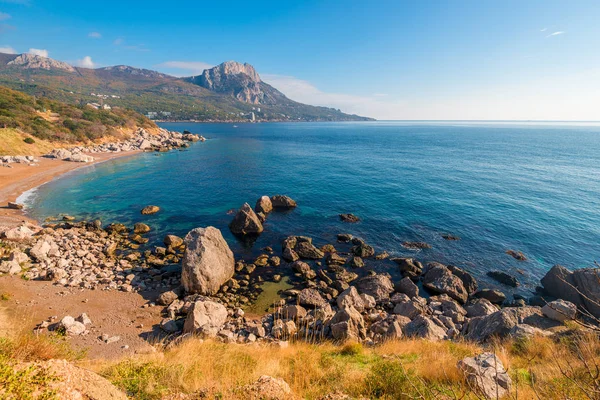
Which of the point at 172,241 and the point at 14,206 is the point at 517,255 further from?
the point at 14,206

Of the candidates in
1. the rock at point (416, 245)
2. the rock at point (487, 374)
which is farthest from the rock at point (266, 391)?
the rock at point (416, 245)

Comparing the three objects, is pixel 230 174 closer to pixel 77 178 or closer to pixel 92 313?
pixel 77 178

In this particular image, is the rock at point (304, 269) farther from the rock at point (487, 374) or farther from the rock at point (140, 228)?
the rock at point (140, 228)

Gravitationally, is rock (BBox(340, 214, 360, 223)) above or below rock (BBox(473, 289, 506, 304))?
above

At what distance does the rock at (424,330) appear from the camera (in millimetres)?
15187

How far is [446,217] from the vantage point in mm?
34562

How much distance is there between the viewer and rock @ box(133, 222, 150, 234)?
1152 inches

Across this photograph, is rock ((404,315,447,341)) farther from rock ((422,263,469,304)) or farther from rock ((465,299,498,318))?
rock ((422,263,469,304))

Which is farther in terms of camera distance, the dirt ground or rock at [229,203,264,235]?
rock at [229,203,264,235]

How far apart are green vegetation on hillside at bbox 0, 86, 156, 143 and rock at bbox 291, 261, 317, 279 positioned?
73.0 m

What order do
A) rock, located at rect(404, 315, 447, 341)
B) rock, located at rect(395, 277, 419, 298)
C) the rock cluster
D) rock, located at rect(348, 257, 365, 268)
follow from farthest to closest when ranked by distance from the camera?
the rock cluster
rock, located at rect(348, 257, 365, 268)
rock, located at rect(395, 277, 419, 298)
rock, located at rect(404, 315, 447, 341)

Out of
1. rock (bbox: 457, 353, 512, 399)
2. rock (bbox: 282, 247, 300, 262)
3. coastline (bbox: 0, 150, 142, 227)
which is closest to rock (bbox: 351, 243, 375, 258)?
rock (bbox: 282, 247, 300, 262)

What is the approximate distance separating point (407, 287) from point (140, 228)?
28.5 metres

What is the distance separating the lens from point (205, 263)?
2048cm
